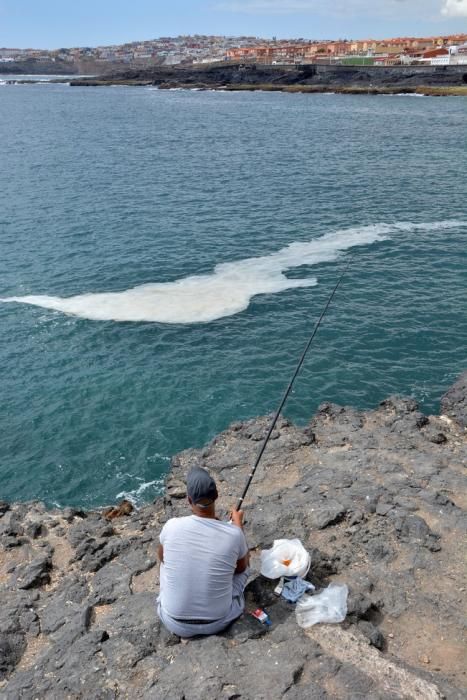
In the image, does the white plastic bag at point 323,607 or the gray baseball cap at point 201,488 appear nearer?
the gray baseball cap at point 201,488

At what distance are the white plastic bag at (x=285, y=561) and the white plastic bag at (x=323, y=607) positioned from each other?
40 centimetres

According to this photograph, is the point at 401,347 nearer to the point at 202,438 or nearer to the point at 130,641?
the point at 202,438

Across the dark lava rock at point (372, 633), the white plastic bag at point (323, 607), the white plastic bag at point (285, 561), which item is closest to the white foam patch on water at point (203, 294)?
the white plastic bag at point (285, 561)

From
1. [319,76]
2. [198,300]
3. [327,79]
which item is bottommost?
[198,300]

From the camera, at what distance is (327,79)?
161875mm

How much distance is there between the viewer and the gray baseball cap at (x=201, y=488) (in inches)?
263

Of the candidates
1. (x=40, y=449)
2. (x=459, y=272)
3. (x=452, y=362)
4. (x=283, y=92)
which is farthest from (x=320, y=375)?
(x=283, y=92)

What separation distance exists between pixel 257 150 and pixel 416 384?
50698 millimetres

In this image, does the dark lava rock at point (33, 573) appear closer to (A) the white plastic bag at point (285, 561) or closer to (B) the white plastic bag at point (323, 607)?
(A) the white plastic bag at point (285, 561)

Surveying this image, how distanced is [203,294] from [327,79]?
157 meters

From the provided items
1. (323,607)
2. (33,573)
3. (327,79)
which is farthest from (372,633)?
(327,79)

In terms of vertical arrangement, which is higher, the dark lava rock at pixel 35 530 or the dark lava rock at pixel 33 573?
the dark lava rock at pixel 33 573

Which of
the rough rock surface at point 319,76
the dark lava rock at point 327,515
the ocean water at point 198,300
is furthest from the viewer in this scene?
the rough rock surface at point 319,76

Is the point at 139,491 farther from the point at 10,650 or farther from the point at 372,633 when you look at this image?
the point at 372,633
